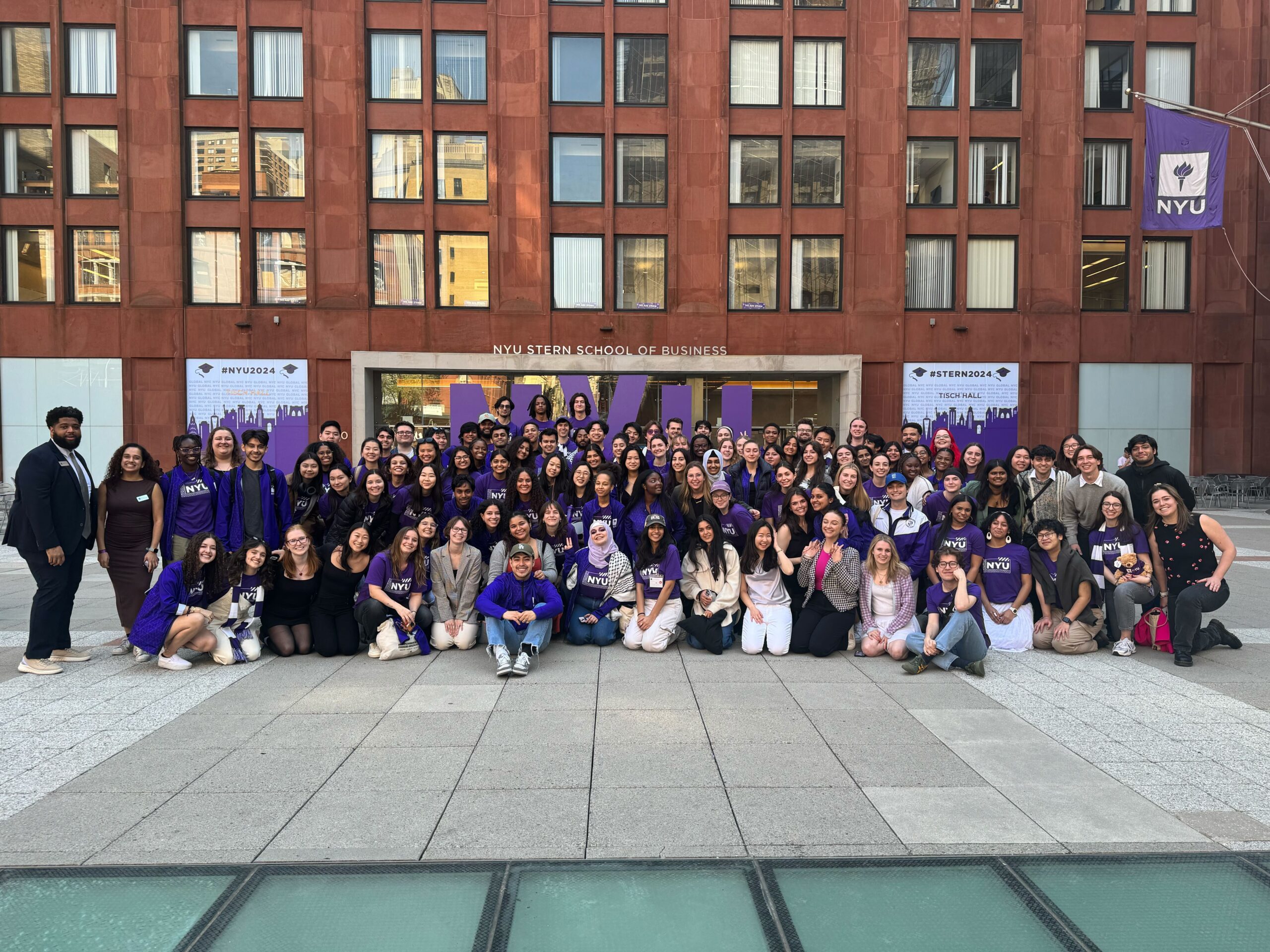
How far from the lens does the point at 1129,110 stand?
24734 millimetres

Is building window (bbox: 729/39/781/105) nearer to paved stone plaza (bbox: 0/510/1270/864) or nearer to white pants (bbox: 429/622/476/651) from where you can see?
white pants (bbox: 429/622/476/651)

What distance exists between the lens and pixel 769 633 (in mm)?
7871

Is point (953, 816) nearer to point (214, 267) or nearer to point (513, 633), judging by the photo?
point (513, 633)

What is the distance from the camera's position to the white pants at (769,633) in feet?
25.7

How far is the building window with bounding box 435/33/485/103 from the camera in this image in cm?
2405

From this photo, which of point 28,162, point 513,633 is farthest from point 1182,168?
point 28,162

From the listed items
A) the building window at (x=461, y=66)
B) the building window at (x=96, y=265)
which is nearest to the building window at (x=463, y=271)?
the building window at (x=461, y=66)

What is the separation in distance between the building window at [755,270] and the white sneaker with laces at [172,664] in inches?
789

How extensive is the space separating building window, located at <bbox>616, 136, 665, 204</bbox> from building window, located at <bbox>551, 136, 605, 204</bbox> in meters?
0.57

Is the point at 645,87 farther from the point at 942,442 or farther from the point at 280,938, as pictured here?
the point at 280,938

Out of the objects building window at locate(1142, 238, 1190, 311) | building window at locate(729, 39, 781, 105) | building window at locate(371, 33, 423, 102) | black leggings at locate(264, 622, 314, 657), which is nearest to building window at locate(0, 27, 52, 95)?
building window at locate(371, 33, 423, 102)

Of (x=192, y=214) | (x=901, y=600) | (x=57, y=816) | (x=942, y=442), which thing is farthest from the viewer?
(x=192, y=214)

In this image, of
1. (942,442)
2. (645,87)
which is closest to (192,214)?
(645,87)

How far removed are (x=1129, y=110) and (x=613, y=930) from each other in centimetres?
2938
